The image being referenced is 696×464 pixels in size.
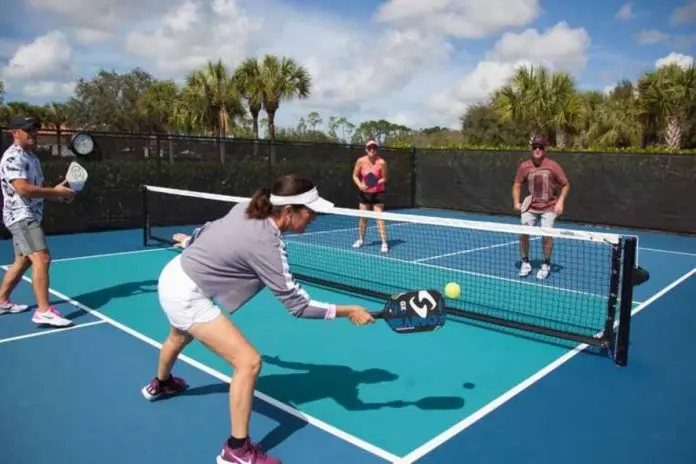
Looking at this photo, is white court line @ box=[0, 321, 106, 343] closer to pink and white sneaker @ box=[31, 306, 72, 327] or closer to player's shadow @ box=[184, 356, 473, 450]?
pink and white sneaker @ box=[31, 306, 72, 327]

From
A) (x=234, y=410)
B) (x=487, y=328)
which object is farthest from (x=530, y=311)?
(x=234, y=410)

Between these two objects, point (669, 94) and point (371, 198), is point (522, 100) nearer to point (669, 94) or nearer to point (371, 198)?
point (669, 94)

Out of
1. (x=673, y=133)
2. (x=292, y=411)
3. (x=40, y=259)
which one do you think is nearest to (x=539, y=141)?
(x=292, y=411)

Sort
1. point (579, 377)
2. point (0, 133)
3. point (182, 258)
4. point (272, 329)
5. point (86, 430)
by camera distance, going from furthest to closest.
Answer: point (0, 133) < point (272, 329) < point (579, 377) < point (86, 430) < point (182, 258)

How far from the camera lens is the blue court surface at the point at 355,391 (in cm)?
326

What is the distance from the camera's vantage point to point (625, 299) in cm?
455

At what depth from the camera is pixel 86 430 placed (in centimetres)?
342

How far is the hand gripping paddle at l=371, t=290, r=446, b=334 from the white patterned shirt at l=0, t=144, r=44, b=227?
3.92m

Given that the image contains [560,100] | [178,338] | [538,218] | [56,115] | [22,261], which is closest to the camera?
[178,338]

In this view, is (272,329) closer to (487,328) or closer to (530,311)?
(487,328)

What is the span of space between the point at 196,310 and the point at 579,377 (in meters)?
3.09

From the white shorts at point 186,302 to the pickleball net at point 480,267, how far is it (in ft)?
1.31

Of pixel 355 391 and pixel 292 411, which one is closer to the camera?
pixel 292 411

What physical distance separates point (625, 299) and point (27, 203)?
5.52 metres
